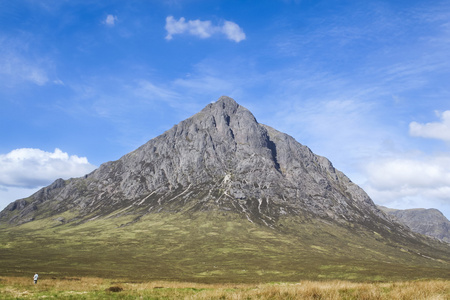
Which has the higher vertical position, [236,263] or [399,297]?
[399,297]

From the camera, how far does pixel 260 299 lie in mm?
16062

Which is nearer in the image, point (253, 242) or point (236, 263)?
point (236, 263)

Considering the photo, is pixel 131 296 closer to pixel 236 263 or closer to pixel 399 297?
pixel 399 297

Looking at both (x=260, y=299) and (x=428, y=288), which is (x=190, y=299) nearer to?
(x=260, y=299)

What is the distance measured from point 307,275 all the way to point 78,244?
15144cm

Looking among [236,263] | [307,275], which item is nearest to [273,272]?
[307,275]

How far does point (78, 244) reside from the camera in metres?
184

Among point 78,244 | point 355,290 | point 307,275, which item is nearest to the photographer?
point 355,290

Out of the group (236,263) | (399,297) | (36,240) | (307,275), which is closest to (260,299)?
(399,297)

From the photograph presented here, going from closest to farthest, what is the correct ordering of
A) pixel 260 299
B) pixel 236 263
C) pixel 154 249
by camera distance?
1. pixel 260 299
2. pixel 236 263
3. pixel 154 249

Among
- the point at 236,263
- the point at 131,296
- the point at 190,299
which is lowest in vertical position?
the point at 236,263

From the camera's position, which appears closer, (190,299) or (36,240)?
(190,299)

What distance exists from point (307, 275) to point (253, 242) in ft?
348

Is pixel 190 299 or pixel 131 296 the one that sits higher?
pixel 190 299
